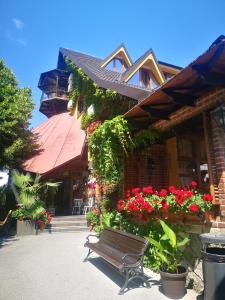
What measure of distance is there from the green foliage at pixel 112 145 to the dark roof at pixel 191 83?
2.85ft

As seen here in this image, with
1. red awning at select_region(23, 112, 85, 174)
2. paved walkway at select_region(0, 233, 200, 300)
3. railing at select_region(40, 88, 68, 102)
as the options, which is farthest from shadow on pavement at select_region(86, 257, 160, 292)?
railing at select_region(40, 88, 68, 102)

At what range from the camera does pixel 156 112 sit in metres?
5.99

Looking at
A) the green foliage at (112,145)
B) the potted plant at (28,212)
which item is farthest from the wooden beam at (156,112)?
the potted plant at (28,212)

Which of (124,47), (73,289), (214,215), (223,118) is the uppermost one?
(124,47)

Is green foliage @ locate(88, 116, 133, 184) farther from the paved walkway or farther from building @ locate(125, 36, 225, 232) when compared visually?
the paved walkway

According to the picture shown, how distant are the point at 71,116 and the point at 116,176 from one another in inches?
444

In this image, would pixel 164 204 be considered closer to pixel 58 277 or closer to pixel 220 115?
pixel 220 115

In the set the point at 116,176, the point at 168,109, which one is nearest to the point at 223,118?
the point at 168,109

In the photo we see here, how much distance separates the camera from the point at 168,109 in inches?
239

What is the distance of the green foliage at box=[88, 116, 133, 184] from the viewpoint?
706 centimetres

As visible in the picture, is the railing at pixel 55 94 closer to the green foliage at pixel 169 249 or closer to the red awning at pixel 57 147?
the red awning at pixel 57 147

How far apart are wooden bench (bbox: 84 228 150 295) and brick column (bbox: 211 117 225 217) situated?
1645 mm

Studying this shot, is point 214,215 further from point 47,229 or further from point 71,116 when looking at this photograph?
point 71,116

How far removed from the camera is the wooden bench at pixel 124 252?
4.42m
